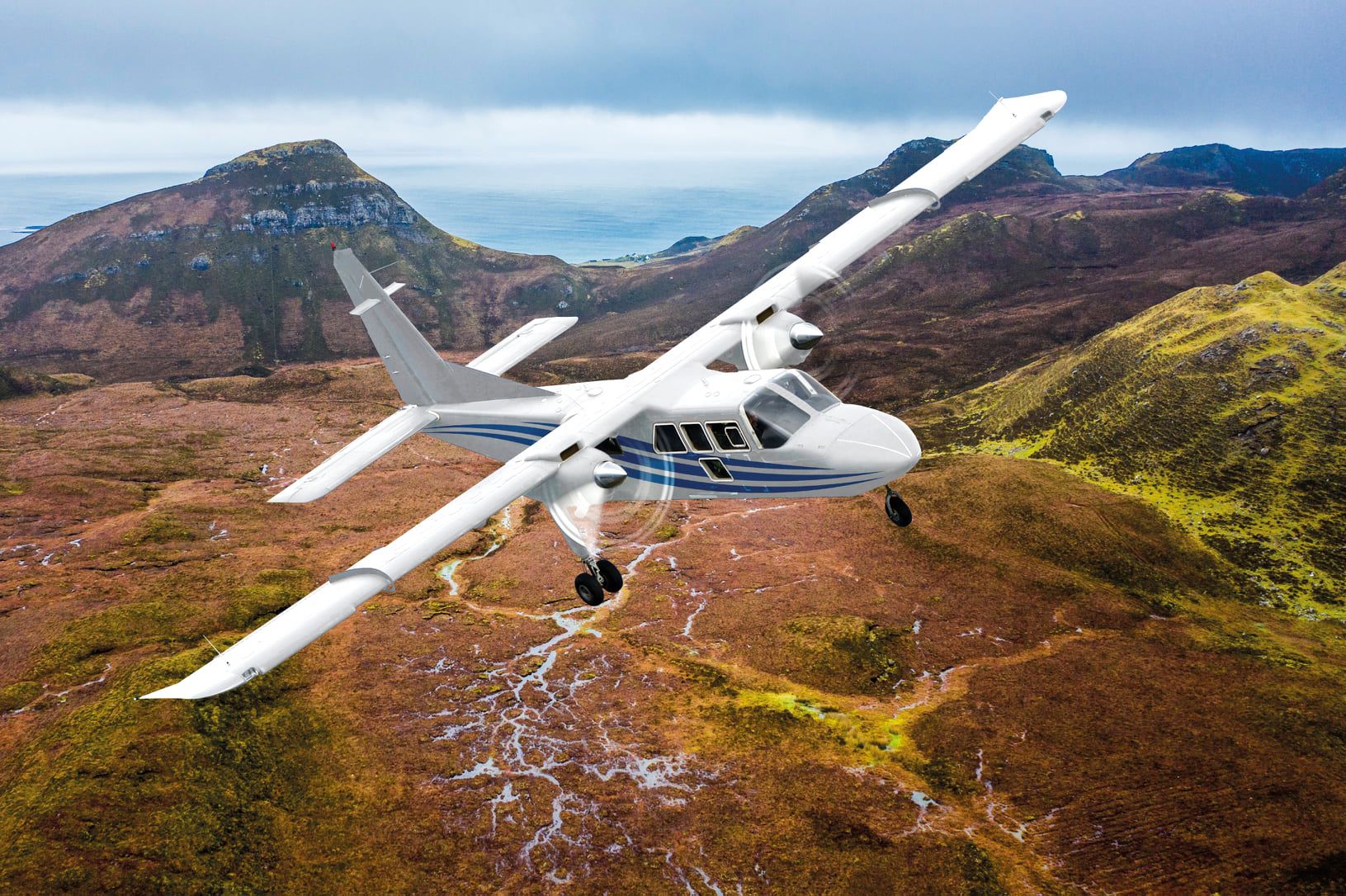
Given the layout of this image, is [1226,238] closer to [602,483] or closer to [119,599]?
[602,483]

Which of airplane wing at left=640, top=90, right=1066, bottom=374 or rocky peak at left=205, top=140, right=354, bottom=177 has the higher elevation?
rocky peak at left=205, top=140, right=354, bottom=177

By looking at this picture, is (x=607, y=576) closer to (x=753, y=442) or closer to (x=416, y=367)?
(x=753, y=442)

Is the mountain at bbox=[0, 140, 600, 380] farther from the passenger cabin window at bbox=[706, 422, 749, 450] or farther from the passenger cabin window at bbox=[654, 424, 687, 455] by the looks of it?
the passenger cabin window at bbox=[706, 422, 749, 450]

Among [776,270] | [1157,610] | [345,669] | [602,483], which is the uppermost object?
[776,270]

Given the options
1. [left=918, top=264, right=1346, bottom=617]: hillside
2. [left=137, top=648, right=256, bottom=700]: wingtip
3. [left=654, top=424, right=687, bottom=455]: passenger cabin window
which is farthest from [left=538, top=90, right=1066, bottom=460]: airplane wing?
[left=918, top=264, right=1346, bottom=617]: hillside

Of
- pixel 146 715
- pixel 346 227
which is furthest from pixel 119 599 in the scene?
pixel 346 227

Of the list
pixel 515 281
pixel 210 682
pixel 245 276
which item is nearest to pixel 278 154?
pixel 245 276
